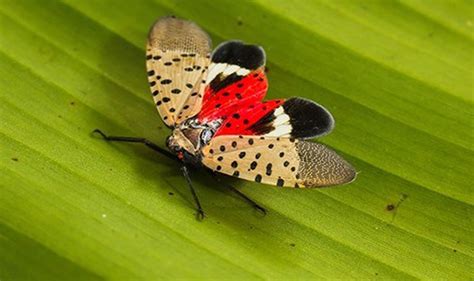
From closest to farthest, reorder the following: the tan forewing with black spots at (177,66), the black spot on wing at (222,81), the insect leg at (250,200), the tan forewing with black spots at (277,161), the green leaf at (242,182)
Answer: the green leaf at (242,182)
the tan forewing with black spots at (277,161)
the insect leg at (250,200)
the tan forewing with black spots at (177,66)
the black spot on wing at (222,81)

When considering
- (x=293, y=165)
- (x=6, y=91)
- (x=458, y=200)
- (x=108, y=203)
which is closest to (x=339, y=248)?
(x=293, y=165)

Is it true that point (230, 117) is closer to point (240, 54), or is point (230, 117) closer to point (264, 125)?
point (264, 125)

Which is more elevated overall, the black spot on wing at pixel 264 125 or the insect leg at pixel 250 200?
the black spot on wing at pixel 264 125

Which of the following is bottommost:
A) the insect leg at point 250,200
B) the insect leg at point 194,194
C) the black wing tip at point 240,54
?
the insect leg at point 194,194

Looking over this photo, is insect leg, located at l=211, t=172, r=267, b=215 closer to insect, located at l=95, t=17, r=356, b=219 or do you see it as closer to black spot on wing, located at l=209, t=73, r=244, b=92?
insect, located at l=95, t=17, r=356, b=219

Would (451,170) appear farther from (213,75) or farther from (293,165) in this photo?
(213,75)

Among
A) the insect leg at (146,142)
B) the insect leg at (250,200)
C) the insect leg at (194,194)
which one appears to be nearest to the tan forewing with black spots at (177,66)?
the insect leg at (146,142)

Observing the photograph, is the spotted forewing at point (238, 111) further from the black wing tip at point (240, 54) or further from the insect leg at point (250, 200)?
the insect leg at point (250, 200)

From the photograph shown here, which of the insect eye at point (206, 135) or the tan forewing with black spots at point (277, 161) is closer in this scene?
the tan forewing with black spots at point (277, 161)
